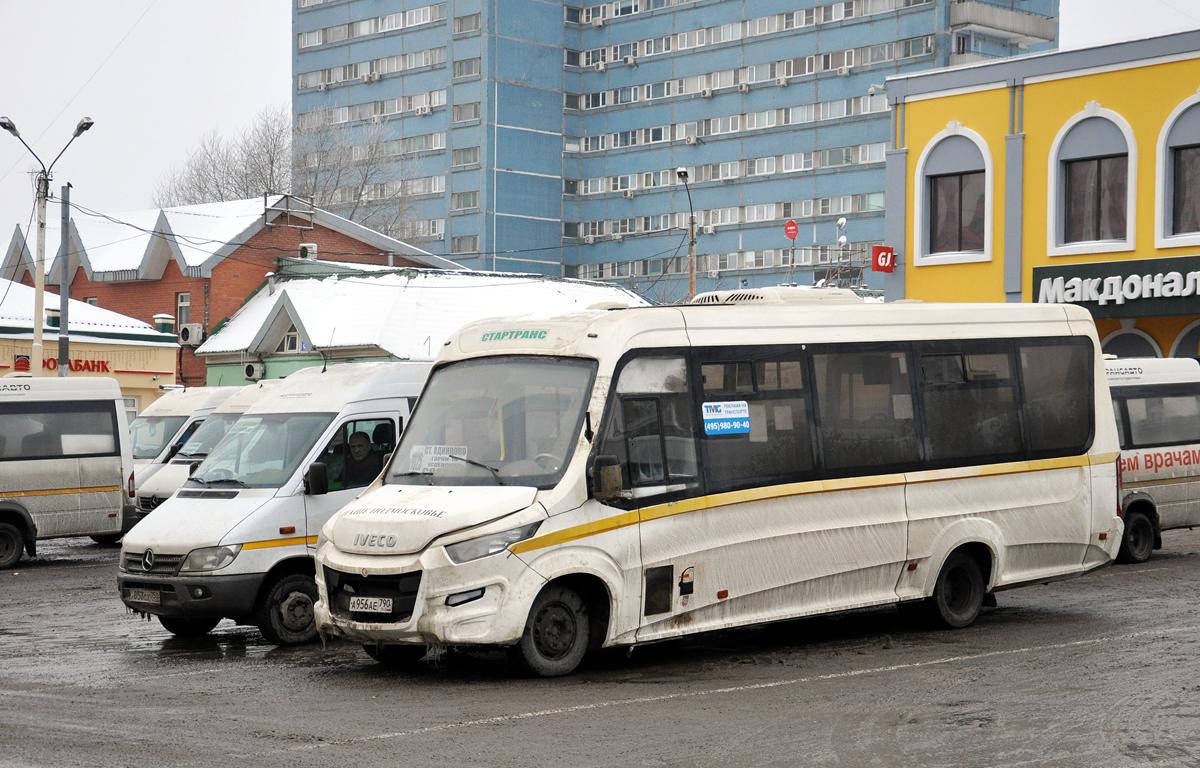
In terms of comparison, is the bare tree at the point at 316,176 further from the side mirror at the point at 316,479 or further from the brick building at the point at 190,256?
the side mirror at the point at 316,479

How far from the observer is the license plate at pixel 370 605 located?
1074 centimetres

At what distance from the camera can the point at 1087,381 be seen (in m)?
14.5

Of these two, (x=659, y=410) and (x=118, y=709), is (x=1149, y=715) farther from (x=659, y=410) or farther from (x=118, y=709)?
(x=118, y=709)

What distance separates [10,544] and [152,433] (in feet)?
21.7

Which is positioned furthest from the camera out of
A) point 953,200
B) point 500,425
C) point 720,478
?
point 953,200

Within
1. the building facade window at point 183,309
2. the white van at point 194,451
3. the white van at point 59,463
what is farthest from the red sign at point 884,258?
the building facade window at point 183,309

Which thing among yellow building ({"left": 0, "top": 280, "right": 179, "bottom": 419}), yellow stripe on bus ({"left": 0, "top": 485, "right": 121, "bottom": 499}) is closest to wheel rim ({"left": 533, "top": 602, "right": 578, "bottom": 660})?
yellow stripe on bus ({"left": 0, "top": 485, "right": 121, "bottom": 499})

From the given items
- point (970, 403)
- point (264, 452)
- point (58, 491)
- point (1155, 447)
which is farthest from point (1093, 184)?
point (264, 452)

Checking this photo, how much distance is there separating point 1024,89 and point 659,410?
20099 millimetres

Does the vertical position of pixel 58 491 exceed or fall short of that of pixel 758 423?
it falls short

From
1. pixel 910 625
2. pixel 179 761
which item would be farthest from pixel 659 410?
pixel 179 761

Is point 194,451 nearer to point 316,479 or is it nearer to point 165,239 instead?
point 316,479

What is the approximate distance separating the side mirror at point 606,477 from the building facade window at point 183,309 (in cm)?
4240

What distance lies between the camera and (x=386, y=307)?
145ft
